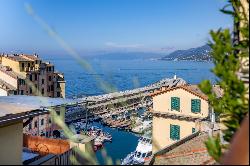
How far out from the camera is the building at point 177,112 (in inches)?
1275

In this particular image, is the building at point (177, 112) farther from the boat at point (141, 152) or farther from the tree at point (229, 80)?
the tree at point (229, 80)

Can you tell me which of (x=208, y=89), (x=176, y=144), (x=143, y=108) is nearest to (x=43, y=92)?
(x=143, y=108)

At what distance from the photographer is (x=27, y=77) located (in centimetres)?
6150

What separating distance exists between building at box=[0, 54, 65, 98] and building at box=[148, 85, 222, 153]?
24.6 meters

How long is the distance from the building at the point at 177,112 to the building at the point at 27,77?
2457cm

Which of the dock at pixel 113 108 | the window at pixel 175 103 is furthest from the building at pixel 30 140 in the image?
the dock at pixel 113 108

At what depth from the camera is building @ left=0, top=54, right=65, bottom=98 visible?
57656 millimetres

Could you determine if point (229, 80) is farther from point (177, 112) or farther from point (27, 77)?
point (27, 77)

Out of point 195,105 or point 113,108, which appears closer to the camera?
point 195,105

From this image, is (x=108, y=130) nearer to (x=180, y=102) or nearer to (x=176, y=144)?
(x=180, y=102)

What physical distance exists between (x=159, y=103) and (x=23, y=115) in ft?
82.6

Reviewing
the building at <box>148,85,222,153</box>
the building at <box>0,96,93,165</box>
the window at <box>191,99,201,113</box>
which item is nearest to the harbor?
the building at <box>148,85,222,153</box>

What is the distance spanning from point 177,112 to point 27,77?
3425 cm

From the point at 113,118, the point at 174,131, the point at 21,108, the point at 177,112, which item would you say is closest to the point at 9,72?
the point at 113,118
